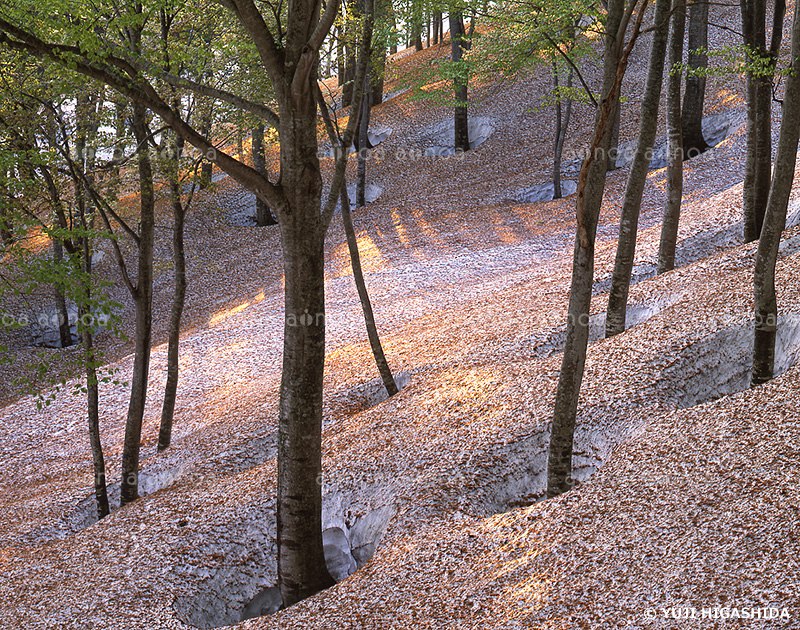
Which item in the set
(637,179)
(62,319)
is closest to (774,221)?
(637,179)

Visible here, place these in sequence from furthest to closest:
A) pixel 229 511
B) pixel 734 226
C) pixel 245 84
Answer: pixel 734 226 < pixel 245 84 < pixel 229 511

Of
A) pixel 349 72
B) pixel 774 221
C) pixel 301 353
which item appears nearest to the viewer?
pixel 301 353

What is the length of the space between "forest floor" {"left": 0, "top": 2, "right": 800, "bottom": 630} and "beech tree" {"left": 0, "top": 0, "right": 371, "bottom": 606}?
0.87 m

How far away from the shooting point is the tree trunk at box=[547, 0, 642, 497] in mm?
5523

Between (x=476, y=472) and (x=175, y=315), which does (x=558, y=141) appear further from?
(x=476, y=472)

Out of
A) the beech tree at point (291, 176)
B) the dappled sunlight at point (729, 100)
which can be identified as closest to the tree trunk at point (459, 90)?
the dappled sunlight at point (729, 100)

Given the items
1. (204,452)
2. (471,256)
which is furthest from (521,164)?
(204,452)

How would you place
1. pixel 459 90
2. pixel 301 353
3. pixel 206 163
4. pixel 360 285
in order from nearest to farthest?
pixel 301 353 < pixel 360 285 < pixel 206 163 < pixel 459 90

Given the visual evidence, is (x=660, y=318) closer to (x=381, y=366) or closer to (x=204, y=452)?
(x=381, y=366)

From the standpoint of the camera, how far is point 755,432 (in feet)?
18.4

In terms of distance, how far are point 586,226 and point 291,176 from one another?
2.83 metres

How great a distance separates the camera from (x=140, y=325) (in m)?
9.46

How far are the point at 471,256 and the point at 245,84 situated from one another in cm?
891

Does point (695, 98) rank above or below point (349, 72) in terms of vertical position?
below
